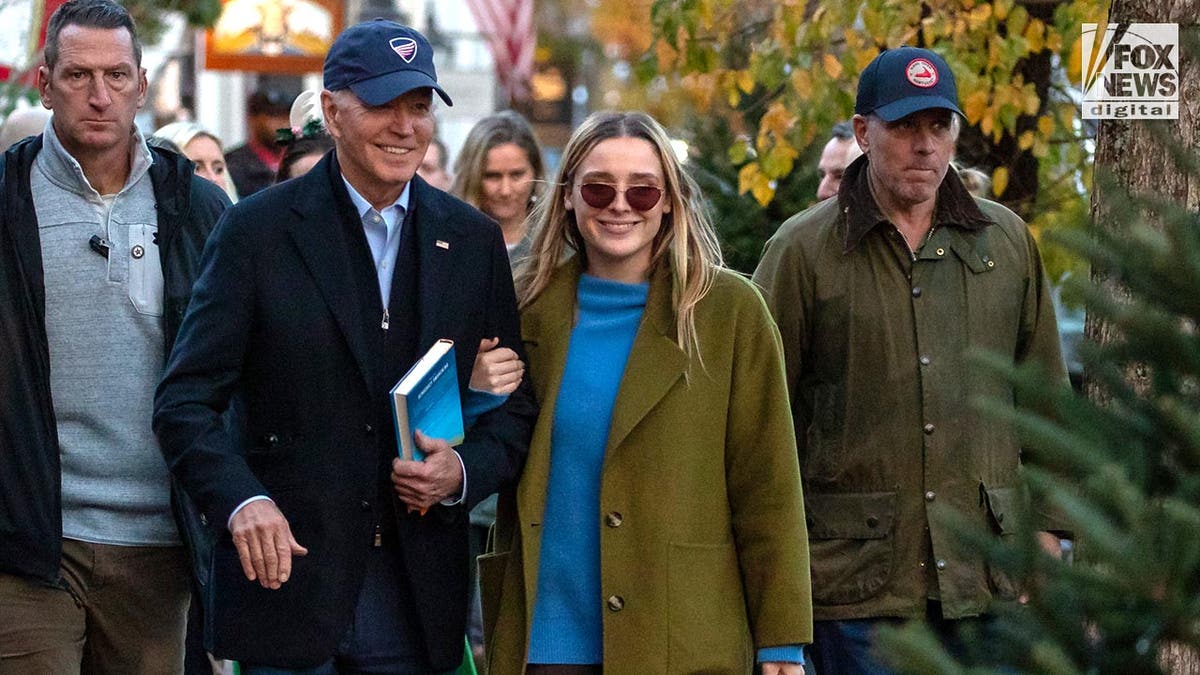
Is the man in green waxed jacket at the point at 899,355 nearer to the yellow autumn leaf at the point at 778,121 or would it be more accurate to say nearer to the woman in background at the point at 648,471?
the woman in background at the point at 648,471

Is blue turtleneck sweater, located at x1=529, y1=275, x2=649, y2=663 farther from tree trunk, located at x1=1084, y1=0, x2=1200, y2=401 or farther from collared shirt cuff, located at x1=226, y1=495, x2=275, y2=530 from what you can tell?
tree trunk, located at x1=1084, y1=0, x2=1200, y2=401

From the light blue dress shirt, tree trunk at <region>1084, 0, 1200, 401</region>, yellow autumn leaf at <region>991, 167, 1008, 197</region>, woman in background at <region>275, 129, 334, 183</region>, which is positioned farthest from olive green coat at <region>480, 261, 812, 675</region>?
yellow autumn leaf at <region>991, 167, 1008, 197</region>

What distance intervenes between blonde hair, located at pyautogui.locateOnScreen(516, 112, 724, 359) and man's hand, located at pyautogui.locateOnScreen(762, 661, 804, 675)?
76 centimetres

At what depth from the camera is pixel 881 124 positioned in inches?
216

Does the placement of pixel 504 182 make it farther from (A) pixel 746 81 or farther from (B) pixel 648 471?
(B) pixel 648 471

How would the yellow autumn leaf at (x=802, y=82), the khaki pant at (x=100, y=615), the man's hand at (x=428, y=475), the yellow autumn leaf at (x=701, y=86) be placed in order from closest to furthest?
the man's hand at (x=428, y=475) < the khaki pant at (x=100, y=615) < the yellow autumn leaf at (x=802, y=82) < the yellow autumn leaf at (x=701, y=86)

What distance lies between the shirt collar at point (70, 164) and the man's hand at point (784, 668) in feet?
6.95

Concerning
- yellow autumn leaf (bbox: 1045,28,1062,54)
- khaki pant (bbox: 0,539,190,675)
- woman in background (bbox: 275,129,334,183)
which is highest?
yellow autumn leaf (bbox: 1045,28,1062,54)

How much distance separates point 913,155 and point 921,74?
22 cm

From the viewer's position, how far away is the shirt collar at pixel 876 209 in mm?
5461

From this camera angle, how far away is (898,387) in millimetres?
5363

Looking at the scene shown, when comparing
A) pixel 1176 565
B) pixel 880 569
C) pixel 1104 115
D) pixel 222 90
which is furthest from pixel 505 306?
pixel 222 90

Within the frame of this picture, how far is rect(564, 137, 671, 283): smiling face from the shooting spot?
4840 millimetres

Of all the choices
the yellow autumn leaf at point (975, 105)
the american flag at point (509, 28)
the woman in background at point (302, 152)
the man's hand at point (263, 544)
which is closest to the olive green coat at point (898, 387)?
the man's hand at point (263, 544)
